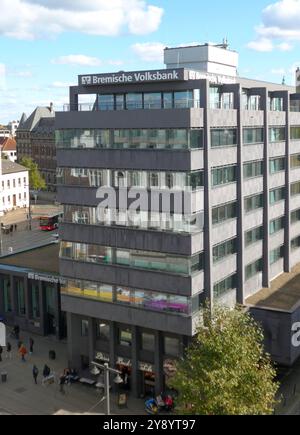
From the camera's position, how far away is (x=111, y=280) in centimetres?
4634

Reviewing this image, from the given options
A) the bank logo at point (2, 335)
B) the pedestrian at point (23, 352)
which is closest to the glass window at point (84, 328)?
the pedestrian at point (23, 352)

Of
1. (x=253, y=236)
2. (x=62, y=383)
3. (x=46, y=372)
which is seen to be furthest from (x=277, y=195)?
(x=46, y=372)

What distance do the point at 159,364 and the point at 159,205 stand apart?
12370 mm

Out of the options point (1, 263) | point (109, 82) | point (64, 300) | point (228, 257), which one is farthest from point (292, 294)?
point (1, 263)

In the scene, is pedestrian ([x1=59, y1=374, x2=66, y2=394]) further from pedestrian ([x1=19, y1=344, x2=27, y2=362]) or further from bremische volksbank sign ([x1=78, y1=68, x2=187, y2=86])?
bremische volksbank sign ([x1=78, y1=68, x2=187, y2=86])

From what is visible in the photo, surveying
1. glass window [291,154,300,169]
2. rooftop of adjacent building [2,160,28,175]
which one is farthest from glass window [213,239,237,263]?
rooftop of adjacent building [2,160,28,175]

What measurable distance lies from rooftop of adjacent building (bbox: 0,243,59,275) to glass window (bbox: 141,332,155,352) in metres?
15.4

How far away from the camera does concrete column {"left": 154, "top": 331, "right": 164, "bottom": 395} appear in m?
45.9

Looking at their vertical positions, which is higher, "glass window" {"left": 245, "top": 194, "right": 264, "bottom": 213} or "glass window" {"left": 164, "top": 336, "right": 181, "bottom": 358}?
"glass window" {"left": 245, "top": 194, "right": 264, "bottom": 213}

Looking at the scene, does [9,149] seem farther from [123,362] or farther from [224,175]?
[224,175]

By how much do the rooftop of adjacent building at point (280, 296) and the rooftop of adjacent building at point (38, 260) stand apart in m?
20.2

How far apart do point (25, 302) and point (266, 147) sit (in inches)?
1138

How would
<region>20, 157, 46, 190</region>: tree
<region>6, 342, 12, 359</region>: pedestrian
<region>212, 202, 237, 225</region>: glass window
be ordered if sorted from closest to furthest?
<region>212, 202, 237, 225</region>: glass window
<region>6, 342, 12, 359</region>: pedestrian
<region>20, 157, 46, 190</region>: tree

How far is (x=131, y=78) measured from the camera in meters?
44.6
